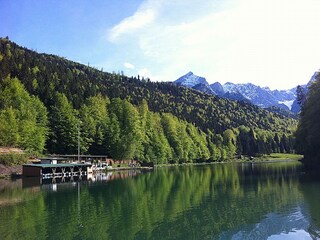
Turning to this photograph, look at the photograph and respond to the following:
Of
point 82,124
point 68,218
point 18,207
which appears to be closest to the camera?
point 68,218

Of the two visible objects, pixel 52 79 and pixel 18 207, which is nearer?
pixel 18 207

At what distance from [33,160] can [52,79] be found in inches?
2888

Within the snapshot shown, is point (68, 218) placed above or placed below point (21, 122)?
below

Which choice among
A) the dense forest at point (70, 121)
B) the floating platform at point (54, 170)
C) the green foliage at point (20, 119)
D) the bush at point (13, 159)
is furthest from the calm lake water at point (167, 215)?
the dense forest at point (70, 121)

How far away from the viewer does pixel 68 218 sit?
3506 cm

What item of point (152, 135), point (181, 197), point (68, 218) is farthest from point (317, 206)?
point (152, 135)

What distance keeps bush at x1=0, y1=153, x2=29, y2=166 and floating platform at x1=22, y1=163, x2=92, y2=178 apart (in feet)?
12.8

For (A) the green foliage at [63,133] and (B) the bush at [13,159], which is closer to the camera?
(B) the bush at [13,159]

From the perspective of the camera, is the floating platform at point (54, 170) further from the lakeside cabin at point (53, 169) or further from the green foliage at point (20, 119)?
the green foliage at point (20, 119)

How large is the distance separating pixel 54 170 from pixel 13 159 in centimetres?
1038

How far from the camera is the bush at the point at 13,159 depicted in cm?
8649

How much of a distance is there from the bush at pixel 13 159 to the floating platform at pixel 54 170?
3.89 m

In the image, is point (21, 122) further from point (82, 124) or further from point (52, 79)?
point (52, 79)

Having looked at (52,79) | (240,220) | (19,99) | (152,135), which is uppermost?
(52,79)
